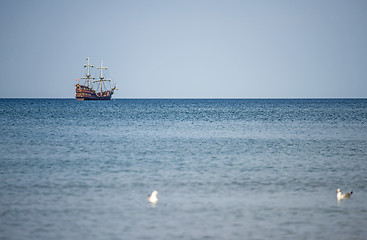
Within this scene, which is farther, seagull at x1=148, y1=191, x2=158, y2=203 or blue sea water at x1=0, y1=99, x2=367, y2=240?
seagull at x1=148, y1=191, x2=158, y2=203

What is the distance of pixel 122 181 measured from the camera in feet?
57.3

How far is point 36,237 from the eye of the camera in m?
10.8

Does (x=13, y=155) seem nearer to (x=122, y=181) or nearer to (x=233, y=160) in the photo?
(x=122, y=181)

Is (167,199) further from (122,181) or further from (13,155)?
(13,155)

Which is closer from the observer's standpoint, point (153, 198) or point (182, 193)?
point (153, 198)

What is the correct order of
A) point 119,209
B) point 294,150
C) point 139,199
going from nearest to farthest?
1. point 119,209
2. point 139,199
3. point 294,150

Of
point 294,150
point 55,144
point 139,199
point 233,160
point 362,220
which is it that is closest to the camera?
point 362,220

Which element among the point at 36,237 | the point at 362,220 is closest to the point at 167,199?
the point at 36,237

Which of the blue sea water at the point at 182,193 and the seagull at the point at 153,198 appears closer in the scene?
the blue sea water at the point at 182,193

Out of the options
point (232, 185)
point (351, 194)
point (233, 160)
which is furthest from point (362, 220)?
point (233, 160)

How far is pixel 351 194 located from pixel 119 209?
24.6 ft

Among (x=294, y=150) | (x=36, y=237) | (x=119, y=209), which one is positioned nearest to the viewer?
(x=36, y=237)

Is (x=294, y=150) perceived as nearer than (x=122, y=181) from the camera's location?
No

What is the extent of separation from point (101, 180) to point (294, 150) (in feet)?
47.2
